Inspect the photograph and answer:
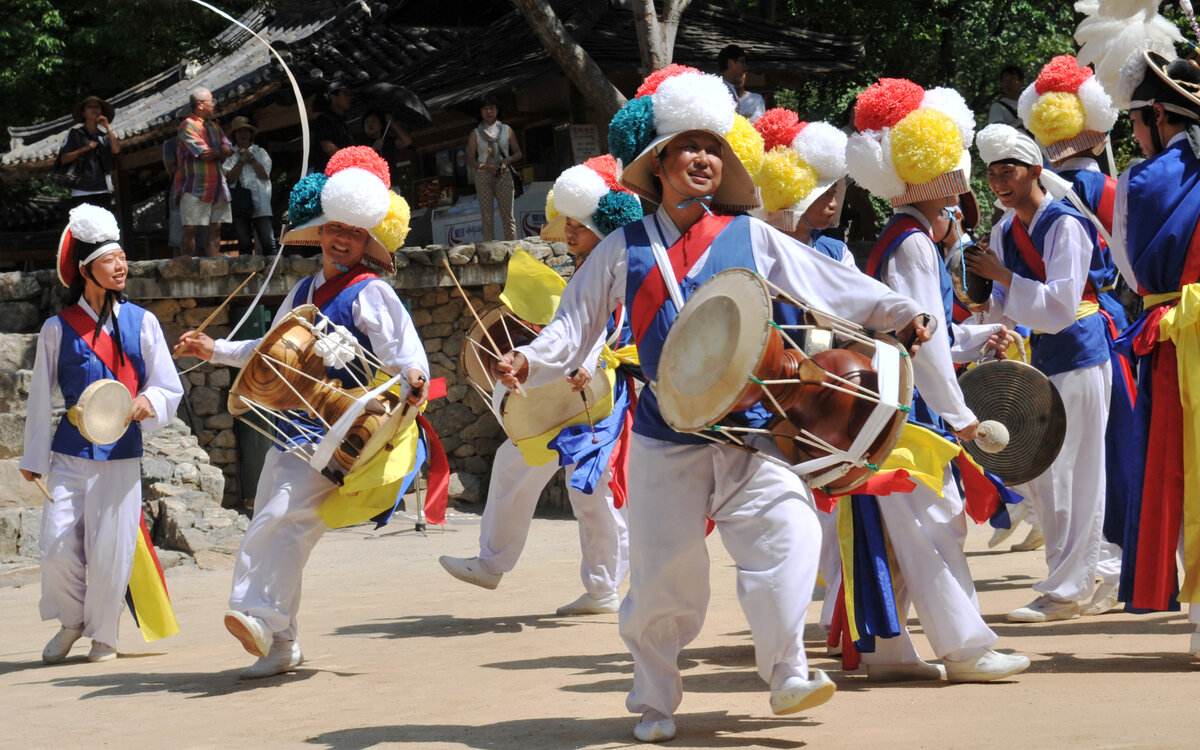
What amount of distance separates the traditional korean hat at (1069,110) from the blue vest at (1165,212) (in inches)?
63.7

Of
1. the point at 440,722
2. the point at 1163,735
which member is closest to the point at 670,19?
the point at 440,722

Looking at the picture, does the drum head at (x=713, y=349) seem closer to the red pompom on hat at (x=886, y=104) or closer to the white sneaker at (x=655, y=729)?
the white sneaker at (x=655, y=729)

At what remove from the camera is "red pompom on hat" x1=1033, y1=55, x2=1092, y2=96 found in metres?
6.57

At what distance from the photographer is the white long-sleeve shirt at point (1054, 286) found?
5.58 metres

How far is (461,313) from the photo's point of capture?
12.5 m

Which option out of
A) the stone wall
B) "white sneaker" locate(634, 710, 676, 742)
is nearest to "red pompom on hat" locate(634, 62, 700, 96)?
"white sneaker" locate(634, 710, 676, 742)

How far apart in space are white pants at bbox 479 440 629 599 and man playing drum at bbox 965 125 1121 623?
2019mm

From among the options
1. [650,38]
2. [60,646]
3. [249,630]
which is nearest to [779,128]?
[249,630]

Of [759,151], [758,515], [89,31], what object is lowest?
[758,515]

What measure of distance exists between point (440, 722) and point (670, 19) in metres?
9.21

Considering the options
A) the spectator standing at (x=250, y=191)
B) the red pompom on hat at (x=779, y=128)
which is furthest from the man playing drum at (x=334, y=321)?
the spectator standing at (x=250, y=191)

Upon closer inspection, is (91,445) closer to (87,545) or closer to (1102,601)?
(87,545)

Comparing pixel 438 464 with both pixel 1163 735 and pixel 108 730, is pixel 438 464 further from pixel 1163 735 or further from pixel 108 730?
pixel 1163 735

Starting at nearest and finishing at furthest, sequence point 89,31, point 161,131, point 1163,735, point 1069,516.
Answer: point 1163,735 < point 1069,516 < point 161,131 < point 89,31
